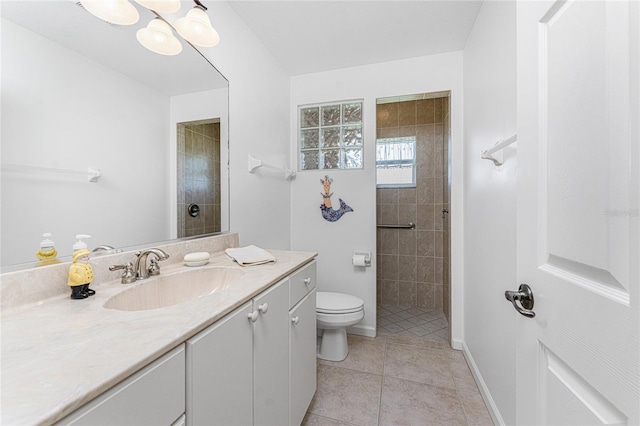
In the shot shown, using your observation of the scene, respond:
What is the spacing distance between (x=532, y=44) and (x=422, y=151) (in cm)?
241

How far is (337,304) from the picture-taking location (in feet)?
6.38

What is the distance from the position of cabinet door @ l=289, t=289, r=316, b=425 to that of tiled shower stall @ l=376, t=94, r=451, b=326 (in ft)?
6.31

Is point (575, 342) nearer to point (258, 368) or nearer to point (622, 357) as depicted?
point (622, 357)

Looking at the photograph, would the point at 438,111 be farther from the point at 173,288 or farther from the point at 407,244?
the point at 173,288

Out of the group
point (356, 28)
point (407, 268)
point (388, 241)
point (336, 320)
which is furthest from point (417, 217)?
point (356, 28)

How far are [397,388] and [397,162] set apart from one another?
7.37 ft

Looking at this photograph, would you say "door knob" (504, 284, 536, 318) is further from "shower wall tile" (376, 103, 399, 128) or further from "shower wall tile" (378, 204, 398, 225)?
"shower wall tile" (376, 103, 399, 128)

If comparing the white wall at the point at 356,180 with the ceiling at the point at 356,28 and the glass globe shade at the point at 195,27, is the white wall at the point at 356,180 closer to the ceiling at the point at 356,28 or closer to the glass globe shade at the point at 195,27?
the ceiling at the point at 356,28

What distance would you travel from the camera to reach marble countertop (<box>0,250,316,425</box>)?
0.36m

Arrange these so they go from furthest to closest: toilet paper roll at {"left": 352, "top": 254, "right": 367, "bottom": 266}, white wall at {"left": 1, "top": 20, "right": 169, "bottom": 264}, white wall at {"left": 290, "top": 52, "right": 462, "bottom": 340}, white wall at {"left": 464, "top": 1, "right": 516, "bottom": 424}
→ toilet paper roll at {"left": 352, "top": 254, "right": 367, "bottom": 266}, white wall at {"left": 290, "top": 52, "right": 462, "bottom": 340}, white wall at {"left": 464, "top": 1, "right": 516, "bottom": 424}, white wall at {"left": 1, "top": 20, "right": 169, "bottom": 264}

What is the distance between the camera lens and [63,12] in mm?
868

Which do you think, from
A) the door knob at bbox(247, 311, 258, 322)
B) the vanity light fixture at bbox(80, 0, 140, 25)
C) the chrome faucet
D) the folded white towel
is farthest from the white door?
the vanity light fixture at bbox(80, 0, 140, 25)

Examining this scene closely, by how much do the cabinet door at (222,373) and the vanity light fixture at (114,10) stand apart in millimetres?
1178

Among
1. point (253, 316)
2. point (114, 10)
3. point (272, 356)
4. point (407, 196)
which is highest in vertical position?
point (114, 10)
